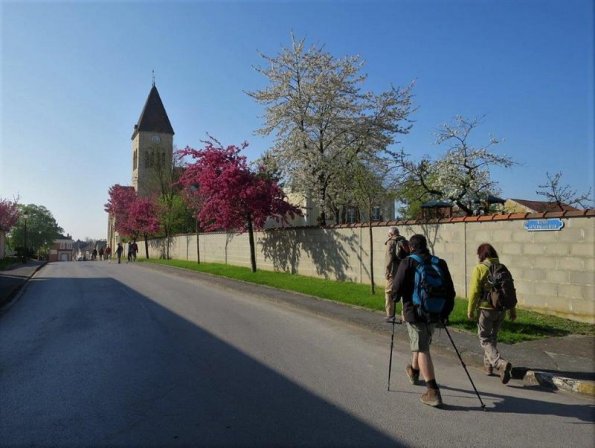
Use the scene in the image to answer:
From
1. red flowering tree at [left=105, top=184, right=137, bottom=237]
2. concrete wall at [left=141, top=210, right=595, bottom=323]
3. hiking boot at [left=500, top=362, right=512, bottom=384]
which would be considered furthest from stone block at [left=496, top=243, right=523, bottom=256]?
red flowering tree at [left=105, top=184, right=137, bottom=237]

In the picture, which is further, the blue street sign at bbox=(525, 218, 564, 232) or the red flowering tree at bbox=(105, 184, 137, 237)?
the red flowering tree at bbox=(105, 184, 137, 237)

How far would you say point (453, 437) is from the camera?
4359 millimetres

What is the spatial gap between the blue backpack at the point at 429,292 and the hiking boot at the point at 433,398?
71 centimetres

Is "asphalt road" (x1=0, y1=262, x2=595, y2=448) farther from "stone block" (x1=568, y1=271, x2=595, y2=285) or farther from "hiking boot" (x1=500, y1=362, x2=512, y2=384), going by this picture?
"stone block" (x1=568, y1=271, x2=595, y2=285)

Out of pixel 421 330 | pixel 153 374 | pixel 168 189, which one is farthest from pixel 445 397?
pixel 168 189

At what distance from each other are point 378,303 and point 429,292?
22.3 feet

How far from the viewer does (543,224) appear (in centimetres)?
1005

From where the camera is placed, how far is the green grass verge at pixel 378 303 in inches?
341

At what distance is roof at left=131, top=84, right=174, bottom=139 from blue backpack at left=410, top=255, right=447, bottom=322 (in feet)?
245

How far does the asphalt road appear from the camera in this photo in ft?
14.3

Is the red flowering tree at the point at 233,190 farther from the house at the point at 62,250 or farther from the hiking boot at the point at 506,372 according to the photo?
the house at the point at 62,250

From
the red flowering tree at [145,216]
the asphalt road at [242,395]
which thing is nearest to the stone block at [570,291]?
the asphalt road at [242,395]

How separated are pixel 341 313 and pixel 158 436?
6.96 meters

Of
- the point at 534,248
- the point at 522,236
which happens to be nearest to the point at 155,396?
the point at 534,248
